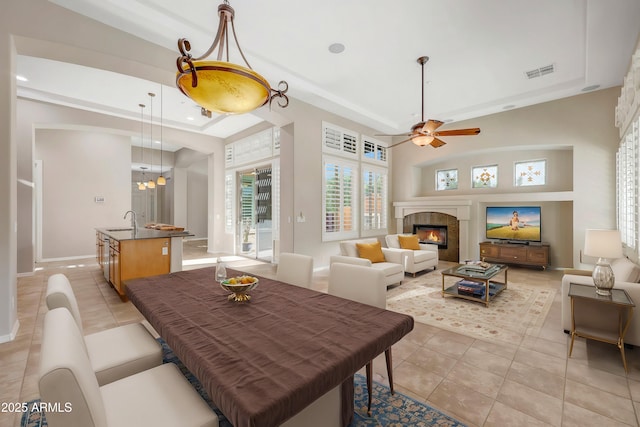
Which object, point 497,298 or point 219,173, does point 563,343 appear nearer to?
point 497,298

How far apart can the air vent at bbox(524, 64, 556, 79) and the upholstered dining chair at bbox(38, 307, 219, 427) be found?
5888 millimetres

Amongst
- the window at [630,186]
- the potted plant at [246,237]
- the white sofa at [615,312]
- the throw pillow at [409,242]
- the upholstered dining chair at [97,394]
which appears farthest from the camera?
the potted plant at [246,237]

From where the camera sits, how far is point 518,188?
20.6ft

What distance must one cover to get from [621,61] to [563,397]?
4639 millimetres

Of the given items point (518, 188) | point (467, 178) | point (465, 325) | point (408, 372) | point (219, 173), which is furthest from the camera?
point (219, 173)

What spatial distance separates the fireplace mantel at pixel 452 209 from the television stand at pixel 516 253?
417 mm

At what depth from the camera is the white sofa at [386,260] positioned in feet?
13.6

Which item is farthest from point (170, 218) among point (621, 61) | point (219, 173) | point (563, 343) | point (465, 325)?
point (621, 61)

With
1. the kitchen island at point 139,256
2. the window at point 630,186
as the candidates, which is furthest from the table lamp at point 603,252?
the kitchen island at point 139,256

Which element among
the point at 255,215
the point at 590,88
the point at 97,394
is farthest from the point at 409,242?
the point at 97,394

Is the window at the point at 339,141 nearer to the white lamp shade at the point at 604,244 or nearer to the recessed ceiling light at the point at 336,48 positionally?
the recessed ceiling light at the point at 336,48

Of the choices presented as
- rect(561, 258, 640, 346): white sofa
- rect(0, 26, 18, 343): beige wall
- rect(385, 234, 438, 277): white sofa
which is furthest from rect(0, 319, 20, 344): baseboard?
rect(561, 258, 640, 346): white sofa

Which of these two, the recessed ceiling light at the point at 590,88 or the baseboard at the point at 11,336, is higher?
the recessed ceiling light at the point at 590,88

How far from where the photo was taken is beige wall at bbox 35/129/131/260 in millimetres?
6527
